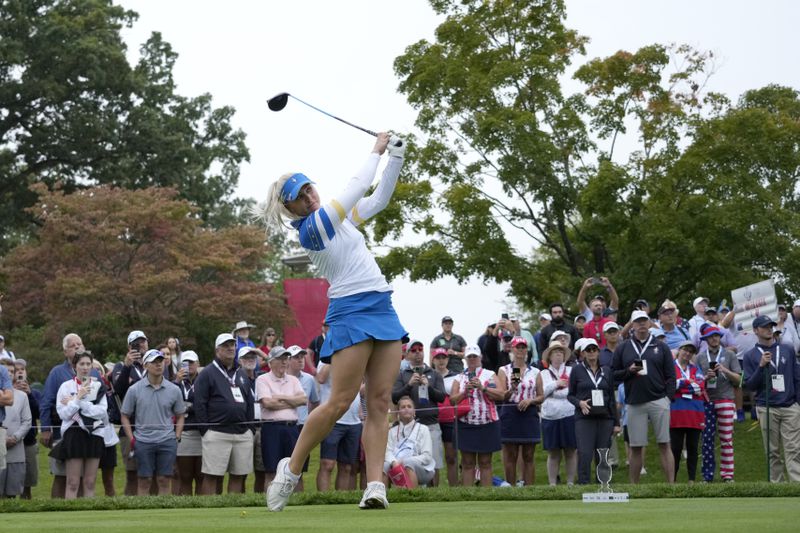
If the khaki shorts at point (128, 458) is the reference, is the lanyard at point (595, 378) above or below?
above

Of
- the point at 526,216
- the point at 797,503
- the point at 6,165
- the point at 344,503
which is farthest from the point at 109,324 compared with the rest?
the point at 797,503

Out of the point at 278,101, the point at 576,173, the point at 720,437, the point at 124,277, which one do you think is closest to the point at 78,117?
the point at 124,277

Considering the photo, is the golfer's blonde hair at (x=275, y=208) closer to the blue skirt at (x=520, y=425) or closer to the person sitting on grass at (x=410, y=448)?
the person sitting on grass at (x=410, y=448)

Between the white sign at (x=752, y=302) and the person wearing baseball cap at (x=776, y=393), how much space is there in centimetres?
475

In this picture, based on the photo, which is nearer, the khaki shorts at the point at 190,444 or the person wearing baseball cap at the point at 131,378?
the khaki shorts at the point at 190,444

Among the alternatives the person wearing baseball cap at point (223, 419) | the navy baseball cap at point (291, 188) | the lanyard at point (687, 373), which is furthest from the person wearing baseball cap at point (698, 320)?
the navy baseball cap at point (291, 188)

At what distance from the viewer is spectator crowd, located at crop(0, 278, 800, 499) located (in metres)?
16.2

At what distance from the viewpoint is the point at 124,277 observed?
131 ft

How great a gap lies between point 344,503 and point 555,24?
20362 millimetres

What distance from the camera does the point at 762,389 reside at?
58.3 ft

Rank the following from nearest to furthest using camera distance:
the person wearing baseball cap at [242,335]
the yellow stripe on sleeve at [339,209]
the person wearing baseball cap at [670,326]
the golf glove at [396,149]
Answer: the yellow stripe on sleeve at [339,209] → the golf glove at [396,149] → the person wearing baseball cap at [242,335] → the person wearing baseball cap at [670,326]

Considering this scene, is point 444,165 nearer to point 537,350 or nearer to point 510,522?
point 537,350

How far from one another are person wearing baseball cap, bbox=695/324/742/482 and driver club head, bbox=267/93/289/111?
10392mm

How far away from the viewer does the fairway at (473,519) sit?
6922 mm
